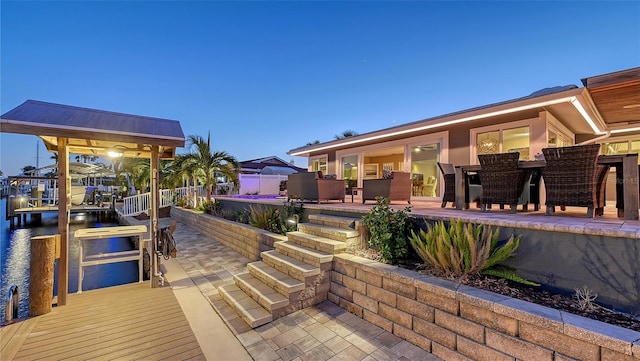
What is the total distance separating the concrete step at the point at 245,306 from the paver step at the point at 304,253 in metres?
0.84

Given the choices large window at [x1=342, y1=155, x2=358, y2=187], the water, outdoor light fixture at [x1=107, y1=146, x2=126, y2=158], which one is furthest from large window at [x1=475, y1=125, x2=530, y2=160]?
the water

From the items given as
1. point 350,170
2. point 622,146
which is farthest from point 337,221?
point 622,146

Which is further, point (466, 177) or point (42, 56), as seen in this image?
point (42, 56)

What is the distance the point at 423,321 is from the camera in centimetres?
246

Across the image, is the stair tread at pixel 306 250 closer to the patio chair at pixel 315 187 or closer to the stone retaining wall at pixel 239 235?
the stone retaining wall at pixel 239 235

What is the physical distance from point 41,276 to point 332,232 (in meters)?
3.67

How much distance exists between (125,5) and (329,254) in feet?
36.2

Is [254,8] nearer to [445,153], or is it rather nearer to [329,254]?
[445,153]

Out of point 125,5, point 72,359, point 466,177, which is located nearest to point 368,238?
point 466,177

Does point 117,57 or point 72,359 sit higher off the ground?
point 117,57

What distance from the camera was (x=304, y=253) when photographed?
12.2 ft

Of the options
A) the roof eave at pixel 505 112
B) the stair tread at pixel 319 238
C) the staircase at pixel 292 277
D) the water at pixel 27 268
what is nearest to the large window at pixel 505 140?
the roof eave at pixel 505 112

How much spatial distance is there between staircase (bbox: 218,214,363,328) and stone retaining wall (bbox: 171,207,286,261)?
87 centimetres

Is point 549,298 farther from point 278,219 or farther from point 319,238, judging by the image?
point 278,219
